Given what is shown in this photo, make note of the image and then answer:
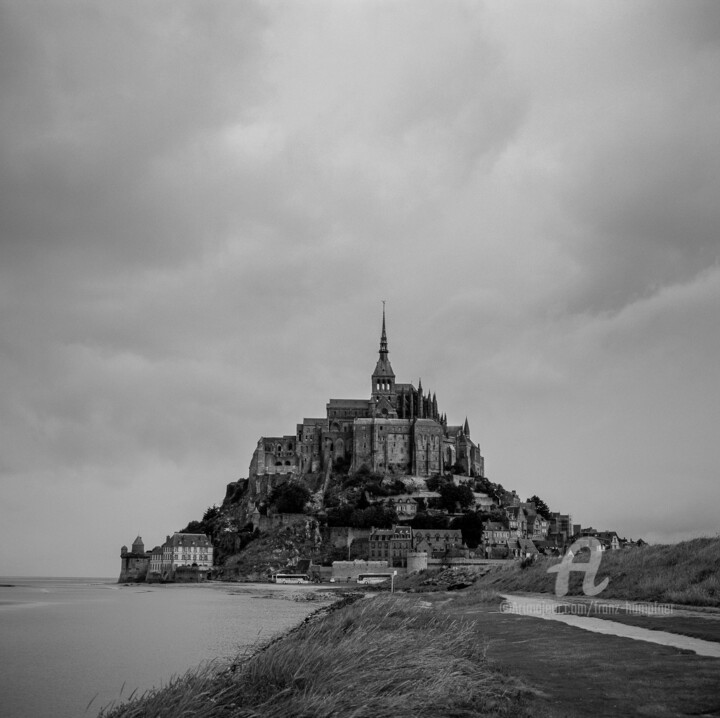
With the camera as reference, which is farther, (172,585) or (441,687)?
(172,585)

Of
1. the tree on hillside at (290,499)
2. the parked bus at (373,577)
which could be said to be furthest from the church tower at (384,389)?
the parked bus at (373,577)

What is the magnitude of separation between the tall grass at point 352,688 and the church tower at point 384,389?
406ft

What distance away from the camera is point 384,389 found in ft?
476

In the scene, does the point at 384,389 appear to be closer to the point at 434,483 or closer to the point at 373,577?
the point at 434,483

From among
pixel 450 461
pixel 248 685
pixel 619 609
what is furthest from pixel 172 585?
pixel 248 685

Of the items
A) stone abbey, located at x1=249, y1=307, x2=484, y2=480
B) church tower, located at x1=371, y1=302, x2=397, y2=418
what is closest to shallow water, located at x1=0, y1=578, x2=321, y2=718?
stone abbey, located at x1=249, y1=307, x2=484, y2=480

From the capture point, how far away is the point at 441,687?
37.4 feet

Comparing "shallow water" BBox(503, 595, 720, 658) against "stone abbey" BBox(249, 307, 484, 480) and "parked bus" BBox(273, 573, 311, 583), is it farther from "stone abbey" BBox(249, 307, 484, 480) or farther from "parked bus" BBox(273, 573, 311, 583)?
"stone abbey" BBox(249, 307, 484, 480)

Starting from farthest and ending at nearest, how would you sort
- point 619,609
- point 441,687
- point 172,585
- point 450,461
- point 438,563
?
point 450,461
point 172,585
point 438,563
point 619,609
point 441,687

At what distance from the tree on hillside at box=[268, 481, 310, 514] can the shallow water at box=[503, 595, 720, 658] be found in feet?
318

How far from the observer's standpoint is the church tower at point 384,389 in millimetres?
138500

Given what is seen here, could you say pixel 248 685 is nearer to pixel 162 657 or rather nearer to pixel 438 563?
pixel 162 657

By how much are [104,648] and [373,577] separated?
75.3m

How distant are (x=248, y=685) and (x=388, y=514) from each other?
10359cm
